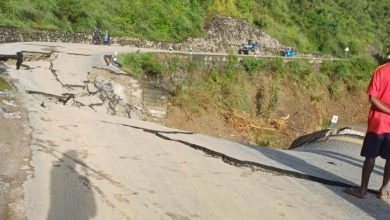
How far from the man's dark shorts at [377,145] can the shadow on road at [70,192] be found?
104 inches

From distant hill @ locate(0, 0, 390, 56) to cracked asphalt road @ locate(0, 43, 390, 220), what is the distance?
18194 mm

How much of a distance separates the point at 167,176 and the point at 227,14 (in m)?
33.8

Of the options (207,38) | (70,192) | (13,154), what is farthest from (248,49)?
(70,192)

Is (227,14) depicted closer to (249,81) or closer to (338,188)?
(249,81)

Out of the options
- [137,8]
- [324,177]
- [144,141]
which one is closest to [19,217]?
[144,141]

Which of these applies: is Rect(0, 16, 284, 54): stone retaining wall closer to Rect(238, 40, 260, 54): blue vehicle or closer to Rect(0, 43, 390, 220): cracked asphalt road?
Rect(238, 40, 260, 54): blue vehicle

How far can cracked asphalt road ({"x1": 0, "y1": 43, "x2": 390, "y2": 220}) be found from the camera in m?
4.16

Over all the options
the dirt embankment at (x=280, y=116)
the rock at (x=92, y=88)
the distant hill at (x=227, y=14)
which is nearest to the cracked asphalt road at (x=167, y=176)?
the rock at (x=92, y=88)

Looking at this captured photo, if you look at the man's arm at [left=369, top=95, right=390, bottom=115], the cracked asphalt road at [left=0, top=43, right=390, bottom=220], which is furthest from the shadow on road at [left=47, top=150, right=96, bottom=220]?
the man's arm at [left=369, top=95, right=390, bottom=115]

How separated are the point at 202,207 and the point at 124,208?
69 cm

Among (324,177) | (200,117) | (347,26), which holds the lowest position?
(200,117)

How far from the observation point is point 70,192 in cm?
425

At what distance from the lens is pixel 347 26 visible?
5012 cm

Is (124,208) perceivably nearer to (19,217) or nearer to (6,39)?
(19,217)
